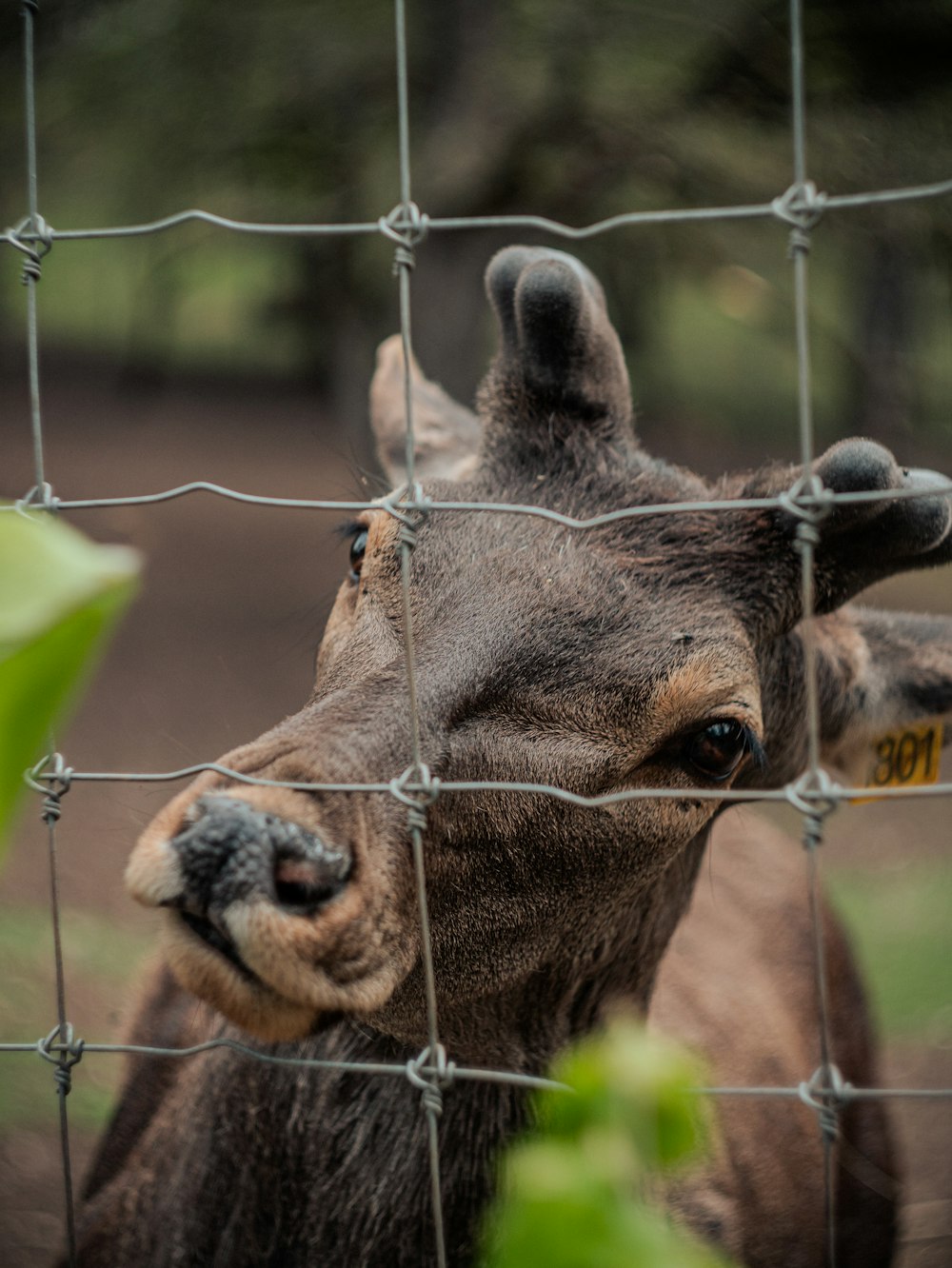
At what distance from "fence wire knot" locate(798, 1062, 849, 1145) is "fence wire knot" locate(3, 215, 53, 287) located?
2223 millimetres

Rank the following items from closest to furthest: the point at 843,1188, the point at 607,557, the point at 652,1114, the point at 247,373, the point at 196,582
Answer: the point at 652,1114 → the point at 607,557 → the point at 843,1188 → the point at 196,582 → the point at 247,373

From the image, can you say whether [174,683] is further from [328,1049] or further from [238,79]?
[328,1049]

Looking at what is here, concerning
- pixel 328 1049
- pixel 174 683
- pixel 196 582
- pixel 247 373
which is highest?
pixel 247 373

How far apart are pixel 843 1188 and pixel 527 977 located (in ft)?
10.0

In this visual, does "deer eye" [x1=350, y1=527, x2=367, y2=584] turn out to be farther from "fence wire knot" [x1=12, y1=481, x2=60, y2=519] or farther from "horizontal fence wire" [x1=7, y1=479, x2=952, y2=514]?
"fence wire knot" [x1=12, y1=481, x2=60, y2=519]

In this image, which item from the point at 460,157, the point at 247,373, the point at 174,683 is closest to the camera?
the point at 460,157

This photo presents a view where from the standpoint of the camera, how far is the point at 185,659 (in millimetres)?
12688

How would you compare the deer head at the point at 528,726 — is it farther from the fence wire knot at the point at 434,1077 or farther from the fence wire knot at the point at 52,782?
the fence wire knot at the point at 52,782

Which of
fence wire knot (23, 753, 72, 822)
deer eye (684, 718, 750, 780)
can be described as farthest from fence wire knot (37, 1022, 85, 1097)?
deer eye (684, 718, 750, 780)

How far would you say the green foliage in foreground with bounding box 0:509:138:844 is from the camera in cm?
65

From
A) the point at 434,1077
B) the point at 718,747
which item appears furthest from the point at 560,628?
the point at 434,1077

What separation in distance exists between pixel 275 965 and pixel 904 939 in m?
7.29

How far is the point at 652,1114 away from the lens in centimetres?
68

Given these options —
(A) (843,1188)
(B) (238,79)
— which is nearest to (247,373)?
(B) (238,79)
